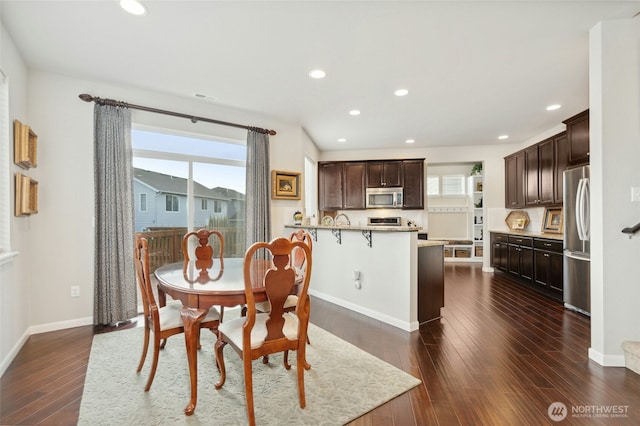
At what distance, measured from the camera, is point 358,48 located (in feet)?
8.68

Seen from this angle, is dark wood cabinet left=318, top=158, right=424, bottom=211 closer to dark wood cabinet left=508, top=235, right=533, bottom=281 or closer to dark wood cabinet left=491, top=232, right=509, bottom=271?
dark wood cabinet left=491, top=232, right=509, bottom=271

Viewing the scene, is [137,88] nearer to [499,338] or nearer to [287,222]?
[287,222]

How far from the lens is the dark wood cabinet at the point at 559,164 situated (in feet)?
14.3

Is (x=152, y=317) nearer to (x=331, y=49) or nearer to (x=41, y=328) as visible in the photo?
(x=41, y=328)

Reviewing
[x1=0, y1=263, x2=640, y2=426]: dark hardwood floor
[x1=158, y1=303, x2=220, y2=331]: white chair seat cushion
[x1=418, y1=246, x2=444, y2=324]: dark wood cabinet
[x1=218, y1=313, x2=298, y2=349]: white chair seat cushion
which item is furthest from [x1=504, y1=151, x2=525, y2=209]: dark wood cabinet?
[x1=158, y1=303, x2=220, y2=331]: white chair seat cushion

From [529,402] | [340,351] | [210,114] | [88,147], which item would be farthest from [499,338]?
[88,147]

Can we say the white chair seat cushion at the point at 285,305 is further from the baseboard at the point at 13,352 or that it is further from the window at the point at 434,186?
the window at the point at 434,186

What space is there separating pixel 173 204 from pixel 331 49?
8.67 ft

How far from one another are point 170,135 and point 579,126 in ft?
17.0

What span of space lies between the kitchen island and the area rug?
85 cm

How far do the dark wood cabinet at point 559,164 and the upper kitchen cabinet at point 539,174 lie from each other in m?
0.08

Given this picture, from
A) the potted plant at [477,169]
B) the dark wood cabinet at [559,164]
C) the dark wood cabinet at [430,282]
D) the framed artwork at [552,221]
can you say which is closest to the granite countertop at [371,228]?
the dark wood cabinet at [430,282]

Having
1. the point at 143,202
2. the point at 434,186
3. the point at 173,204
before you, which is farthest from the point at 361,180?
the point at 143,202

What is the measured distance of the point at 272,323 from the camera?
5.74 ft
